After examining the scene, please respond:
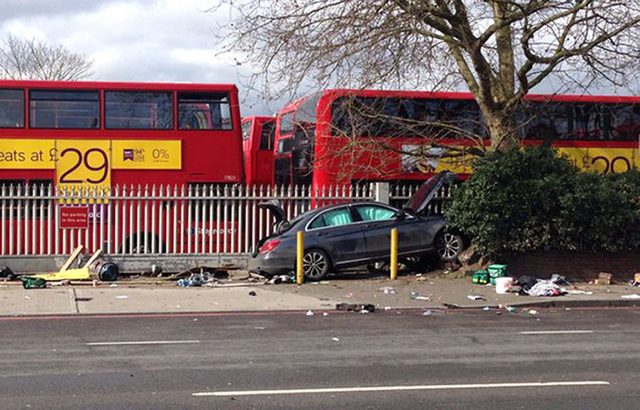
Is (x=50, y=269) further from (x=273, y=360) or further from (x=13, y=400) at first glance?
(x=13, y=400)

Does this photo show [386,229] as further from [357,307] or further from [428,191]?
[357,307]

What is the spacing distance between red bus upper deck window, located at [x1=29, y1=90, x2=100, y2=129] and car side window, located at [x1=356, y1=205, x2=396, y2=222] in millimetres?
6594

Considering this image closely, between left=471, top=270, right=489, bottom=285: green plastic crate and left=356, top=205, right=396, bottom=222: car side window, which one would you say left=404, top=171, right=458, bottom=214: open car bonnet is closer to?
left=356, top=205, right=396, bottom=222: car side window

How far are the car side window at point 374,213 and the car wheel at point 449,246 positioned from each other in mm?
1209

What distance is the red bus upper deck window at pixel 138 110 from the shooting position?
65.3 feet

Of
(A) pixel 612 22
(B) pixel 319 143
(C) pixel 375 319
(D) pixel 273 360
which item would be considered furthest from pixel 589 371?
(B) pixel 319 143

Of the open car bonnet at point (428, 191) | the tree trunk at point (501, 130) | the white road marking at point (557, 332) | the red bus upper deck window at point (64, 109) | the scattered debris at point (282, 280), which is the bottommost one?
the white road marking at point (557, 332)

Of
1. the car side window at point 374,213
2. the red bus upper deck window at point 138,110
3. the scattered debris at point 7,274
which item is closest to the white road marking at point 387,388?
the car side window at point 374,213

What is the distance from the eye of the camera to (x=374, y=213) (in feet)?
58.2

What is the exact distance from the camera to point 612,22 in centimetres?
1716

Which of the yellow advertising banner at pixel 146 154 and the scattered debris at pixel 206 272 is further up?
the yellow advertising banner at pixel 146 154

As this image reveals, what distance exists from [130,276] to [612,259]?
10091mm

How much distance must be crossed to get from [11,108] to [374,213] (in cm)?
856

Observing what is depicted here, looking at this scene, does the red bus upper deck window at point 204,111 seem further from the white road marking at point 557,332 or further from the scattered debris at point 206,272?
the white road marking at point 557,332
